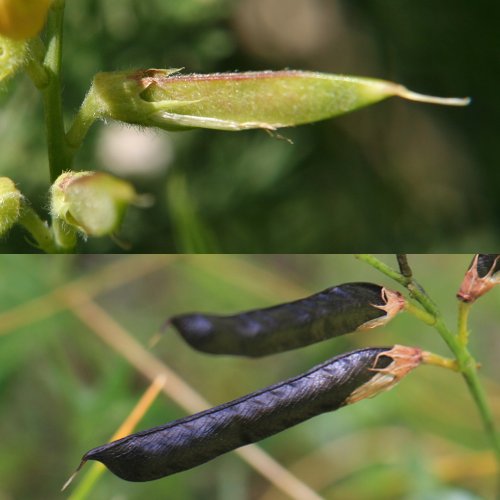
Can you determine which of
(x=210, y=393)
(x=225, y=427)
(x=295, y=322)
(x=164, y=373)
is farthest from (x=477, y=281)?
(x=210, y=393)

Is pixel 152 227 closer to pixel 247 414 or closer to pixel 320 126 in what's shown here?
pixel 320 126

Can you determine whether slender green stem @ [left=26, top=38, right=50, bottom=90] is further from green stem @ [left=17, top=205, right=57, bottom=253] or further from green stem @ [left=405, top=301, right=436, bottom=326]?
green stem @ [left=405, top=301, right=436, bottom=326]

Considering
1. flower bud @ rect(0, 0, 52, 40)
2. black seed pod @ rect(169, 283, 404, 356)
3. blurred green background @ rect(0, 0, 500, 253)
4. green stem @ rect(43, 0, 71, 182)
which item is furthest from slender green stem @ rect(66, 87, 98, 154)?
blurred green background @ rect(0, 0, 500, 253)

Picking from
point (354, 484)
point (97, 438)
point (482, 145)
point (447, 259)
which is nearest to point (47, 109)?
point (97, 438)

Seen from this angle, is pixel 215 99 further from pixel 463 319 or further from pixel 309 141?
pixel 309 141

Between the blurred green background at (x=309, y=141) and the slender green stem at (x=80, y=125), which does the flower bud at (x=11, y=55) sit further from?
the blurred green background at (x=309, y=141)

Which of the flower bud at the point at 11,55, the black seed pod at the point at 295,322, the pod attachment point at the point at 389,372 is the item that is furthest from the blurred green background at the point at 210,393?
the flower bud at the point at 11,55
